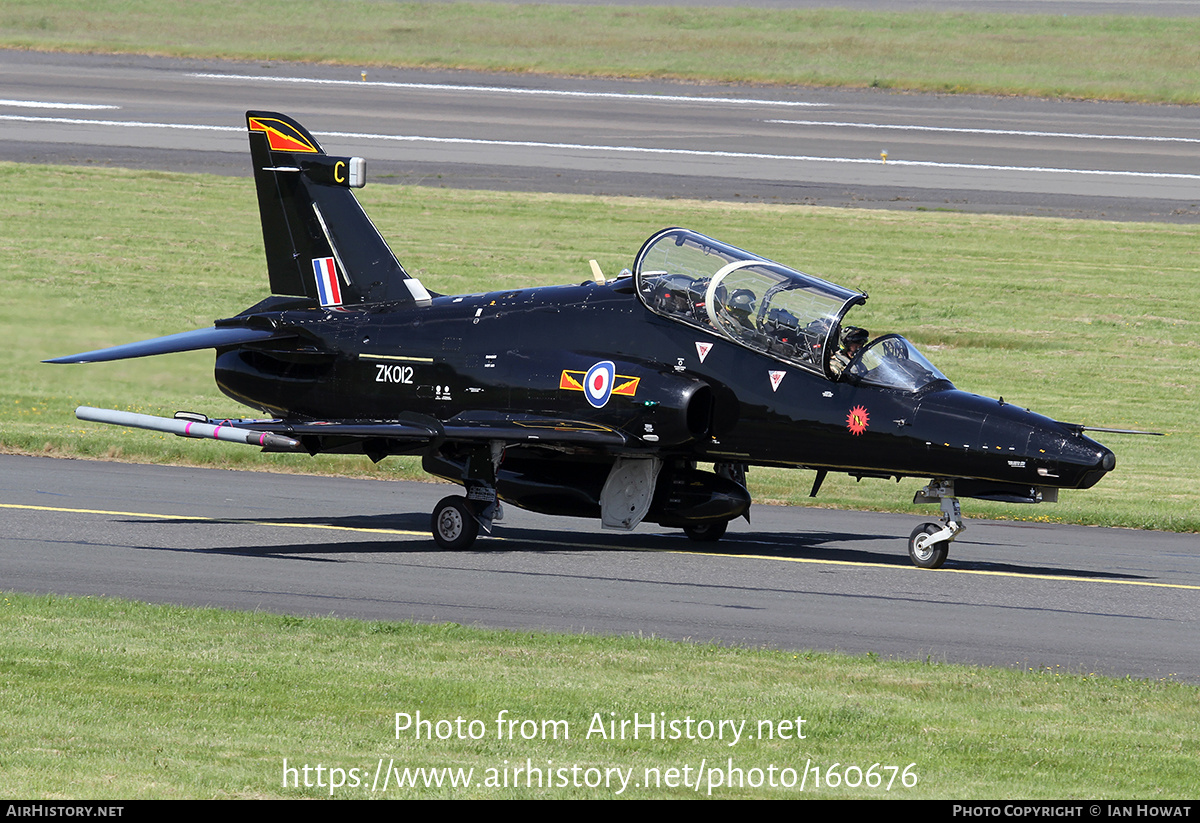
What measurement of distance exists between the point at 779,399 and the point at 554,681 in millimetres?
5866

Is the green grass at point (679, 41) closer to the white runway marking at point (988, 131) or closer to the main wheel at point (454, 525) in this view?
the white runway marking at point (988, 131)

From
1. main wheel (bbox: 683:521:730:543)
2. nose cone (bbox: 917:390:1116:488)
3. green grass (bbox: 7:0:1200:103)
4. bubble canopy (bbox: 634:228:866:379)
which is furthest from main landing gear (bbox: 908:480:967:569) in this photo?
green grass (bbox: 7:0:1200:103)

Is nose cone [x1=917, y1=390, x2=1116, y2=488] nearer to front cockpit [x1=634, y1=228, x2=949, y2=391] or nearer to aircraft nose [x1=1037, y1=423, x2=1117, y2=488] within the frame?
aircraft nose [x1=1037, y1=423, x2=1117, y2=488]

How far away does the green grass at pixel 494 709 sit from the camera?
8625mm

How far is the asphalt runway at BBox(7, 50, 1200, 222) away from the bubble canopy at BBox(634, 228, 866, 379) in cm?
2161

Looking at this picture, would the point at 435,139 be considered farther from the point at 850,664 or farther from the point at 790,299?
the point at 850,664

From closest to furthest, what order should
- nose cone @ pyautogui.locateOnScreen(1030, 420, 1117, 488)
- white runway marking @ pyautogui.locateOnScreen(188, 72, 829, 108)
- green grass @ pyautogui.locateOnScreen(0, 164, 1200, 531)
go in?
nose cone @ pyautogui.locateOnScreen(1030, 420, 1117, 488) → green grass @ pyautogui.locateOnScreen(0, 164, 1200, 531) → white runway marking @ pyautogui.locateOnScreen(188, 72, 829, 108)

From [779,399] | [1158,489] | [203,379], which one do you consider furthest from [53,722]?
[1158,489]

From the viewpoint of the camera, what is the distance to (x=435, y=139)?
147 feet

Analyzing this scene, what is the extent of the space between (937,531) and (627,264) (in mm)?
17693

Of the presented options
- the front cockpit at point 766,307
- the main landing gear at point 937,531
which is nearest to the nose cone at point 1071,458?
the main landing gear at point 937,531

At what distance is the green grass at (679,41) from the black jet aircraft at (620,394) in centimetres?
4037

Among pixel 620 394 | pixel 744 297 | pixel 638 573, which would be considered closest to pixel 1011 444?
pixel 744 297

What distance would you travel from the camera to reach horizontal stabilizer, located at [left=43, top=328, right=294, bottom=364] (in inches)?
699
